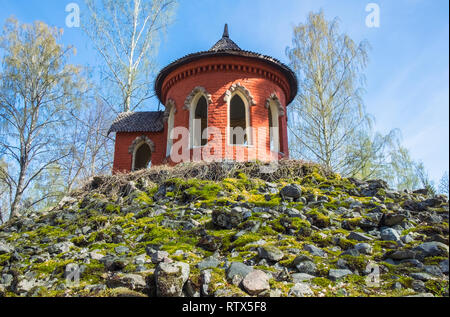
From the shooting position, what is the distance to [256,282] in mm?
3855

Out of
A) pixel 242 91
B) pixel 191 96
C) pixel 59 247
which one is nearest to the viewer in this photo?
pixel 59 247

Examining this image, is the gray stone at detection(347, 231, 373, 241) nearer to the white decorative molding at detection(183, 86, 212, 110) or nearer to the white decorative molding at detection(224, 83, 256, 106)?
the white decorative molding at detection(224, 83, 256, 106)

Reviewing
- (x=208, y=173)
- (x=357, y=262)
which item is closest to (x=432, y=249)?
(x=357, y=262)

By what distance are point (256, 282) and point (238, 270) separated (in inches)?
16.2

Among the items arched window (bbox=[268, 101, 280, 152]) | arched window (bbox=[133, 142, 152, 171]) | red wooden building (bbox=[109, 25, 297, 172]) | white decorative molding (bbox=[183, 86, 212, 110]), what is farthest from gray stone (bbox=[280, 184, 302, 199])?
arched window (bbox=[133, 142, 152, 171])

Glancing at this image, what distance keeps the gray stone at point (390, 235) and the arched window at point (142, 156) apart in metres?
11.4

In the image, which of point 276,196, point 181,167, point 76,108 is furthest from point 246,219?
point 76,108

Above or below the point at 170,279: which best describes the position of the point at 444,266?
above

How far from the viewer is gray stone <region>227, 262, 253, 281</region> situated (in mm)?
4129

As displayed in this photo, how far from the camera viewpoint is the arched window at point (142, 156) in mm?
14846

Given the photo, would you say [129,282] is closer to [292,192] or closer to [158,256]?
[158,256]

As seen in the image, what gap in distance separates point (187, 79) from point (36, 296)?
10055 mm

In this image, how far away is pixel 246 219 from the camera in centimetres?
634

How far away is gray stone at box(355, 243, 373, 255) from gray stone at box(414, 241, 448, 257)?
23.6 inches
